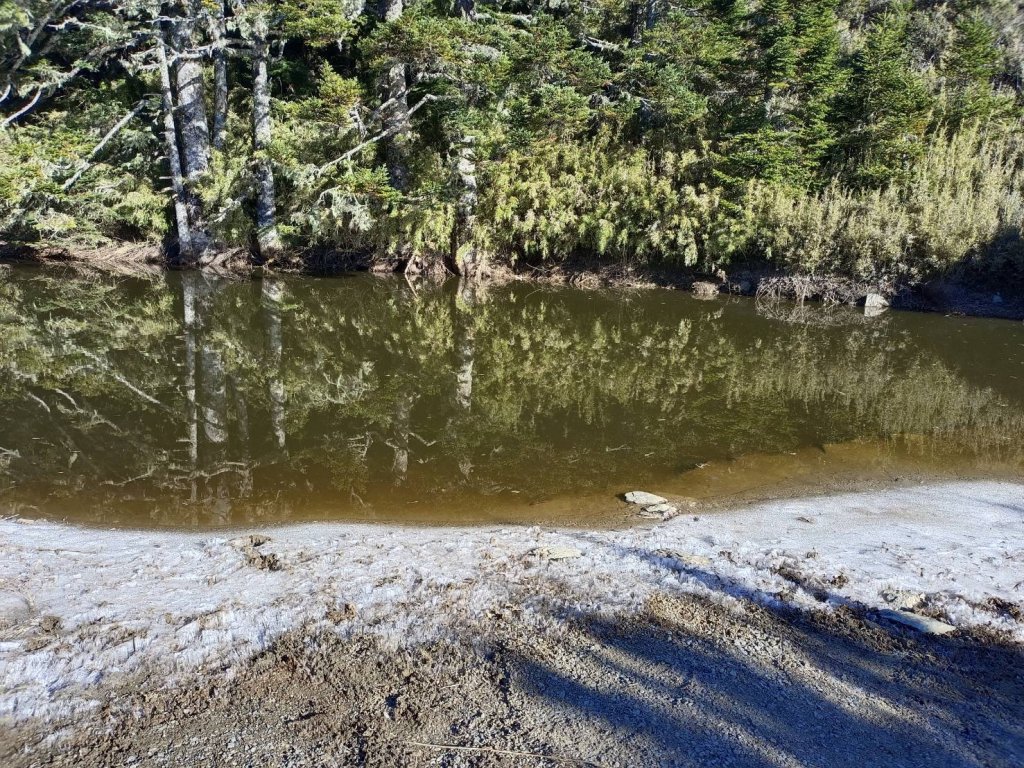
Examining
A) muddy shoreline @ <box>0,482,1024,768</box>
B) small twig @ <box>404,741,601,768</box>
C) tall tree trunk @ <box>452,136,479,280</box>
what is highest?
tall tree trunk @ <box>452,136,479,280</box>

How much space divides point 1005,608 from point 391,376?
7692mm

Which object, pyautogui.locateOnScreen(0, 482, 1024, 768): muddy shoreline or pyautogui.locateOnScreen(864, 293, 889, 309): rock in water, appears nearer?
pyautogui.locateOnScreen(0, 482, 1024, 768): muddy shoreline

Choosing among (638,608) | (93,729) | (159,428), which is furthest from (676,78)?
(93,729)

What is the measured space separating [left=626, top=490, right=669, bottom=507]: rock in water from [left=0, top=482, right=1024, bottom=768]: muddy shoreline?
35.0 inches

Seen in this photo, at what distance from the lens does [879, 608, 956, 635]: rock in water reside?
3.92m

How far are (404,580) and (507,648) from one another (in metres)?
0.92

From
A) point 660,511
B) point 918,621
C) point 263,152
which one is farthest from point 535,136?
point 918,621

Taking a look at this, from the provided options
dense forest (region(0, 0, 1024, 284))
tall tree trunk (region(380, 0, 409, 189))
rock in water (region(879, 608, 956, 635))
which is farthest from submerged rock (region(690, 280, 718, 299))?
rock in water (region(879, 608, 956, 635))

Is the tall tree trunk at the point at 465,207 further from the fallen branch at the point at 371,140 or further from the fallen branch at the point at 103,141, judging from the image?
the fallen branch at the point at 103,141

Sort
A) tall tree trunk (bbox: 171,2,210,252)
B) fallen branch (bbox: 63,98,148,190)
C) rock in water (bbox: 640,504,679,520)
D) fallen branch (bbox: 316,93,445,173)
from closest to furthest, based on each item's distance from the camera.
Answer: rock in water (bbox: 640,504,679,520) → fallen branch (bbox: 316,93,445,173) → fallen branch (bbox: 63,98,148,190) → tall tree trunk (bbox: 171,2,210,252)

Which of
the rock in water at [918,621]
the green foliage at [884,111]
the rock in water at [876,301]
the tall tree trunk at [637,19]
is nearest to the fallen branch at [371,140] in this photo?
the tall tree trunk at [637,19]

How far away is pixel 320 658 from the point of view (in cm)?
356

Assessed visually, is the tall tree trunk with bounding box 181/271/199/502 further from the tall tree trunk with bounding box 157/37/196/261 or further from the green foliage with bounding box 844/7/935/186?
the green foliage with bounding box 844/7/935/186

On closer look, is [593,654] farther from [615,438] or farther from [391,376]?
[391,376]
